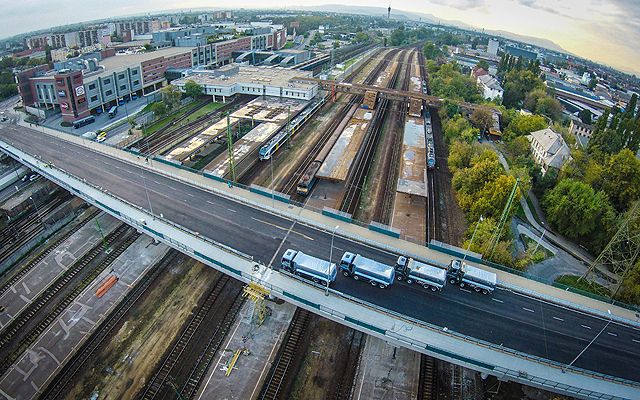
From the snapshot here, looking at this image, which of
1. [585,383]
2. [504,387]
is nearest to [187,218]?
[504,387]

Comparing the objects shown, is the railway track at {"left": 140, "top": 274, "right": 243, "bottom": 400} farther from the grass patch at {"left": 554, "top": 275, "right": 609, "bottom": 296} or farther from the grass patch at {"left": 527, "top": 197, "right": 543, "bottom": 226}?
the grass patch at {"left": 527, "top": 197, "right": 543, "bottom": 226}

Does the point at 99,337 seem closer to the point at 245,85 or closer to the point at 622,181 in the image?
the point at 622,181

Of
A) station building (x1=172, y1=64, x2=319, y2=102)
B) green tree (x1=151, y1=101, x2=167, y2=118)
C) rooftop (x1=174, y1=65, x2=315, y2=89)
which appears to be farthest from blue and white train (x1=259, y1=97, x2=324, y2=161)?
green tree (x1=151, y1=101, x2=167, y2=118)

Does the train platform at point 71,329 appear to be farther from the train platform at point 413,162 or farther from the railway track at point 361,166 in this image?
the train platform at point 413,162

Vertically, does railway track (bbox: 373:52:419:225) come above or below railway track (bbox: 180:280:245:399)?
above

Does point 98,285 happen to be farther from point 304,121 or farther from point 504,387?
point 304,121

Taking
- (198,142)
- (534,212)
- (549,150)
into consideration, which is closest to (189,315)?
(198,142)

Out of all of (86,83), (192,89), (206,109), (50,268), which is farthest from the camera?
(192,89)
